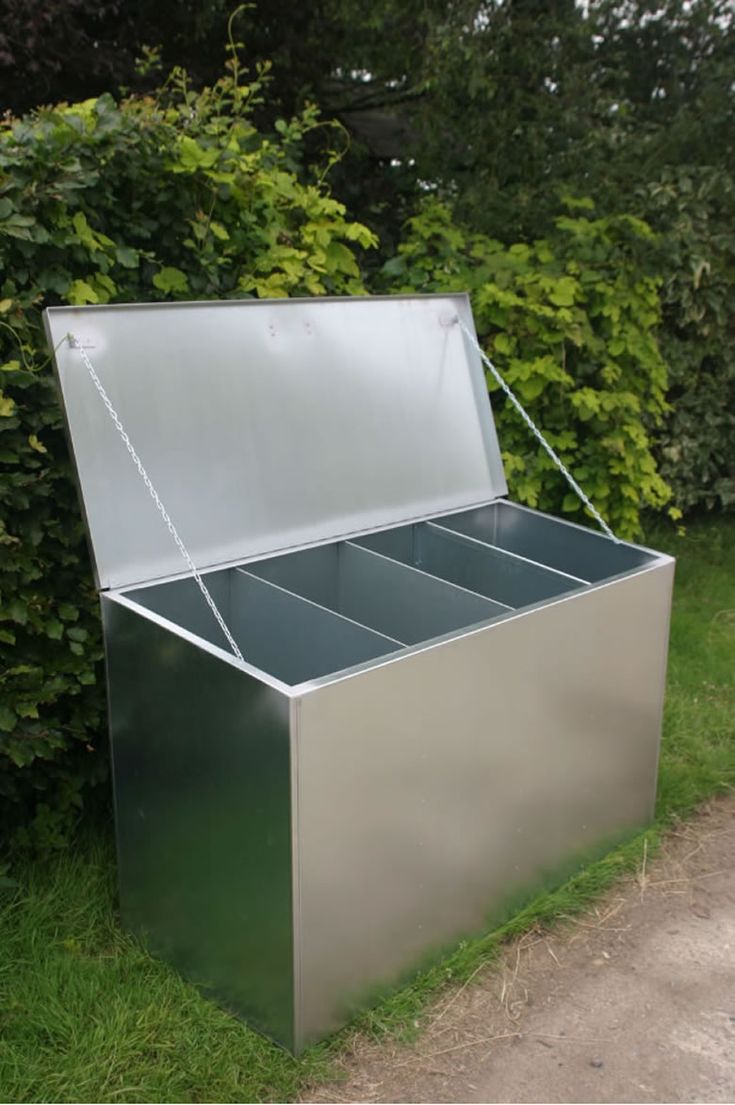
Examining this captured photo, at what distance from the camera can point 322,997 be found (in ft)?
7.98

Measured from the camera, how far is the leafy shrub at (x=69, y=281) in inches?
108

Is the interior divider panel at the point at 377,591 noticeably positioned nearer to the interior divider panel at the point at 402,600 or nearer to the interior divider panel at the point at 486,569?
the interior divider panel at the point at 402,600

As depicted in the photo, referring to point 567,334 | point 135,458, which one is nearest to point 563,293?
point 567,334

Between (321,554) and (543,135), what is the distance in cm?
264

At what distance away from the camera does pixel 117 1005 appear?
259 cm

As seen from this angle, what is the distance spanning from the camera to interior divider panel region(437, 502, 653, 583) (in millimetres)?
3330

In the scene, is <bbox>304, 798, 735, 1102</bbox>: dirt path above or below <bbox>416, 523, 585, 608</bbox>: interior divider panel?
below

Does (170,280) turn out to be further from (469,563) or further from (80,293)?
(469,563)

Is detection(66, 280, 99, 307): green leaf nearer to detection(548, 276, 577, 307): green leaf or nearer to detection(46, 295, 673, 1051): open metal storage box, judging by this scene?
detection(46, 295, 673, 1051): open metal storage box

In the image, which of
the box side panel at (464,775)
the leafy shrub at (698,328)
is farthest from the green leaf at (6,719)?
the leafy shrub at (698,328)

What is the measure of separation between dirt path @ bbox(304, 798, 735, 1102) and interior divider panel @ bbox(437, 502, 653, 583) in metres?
0.90

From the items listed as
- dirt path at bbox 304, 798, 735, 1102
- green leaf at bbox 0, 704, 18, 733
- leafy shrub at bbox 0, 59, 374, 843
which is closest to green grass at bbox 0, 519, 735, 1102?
dirt path at bbox 304, 798, 735, 1102

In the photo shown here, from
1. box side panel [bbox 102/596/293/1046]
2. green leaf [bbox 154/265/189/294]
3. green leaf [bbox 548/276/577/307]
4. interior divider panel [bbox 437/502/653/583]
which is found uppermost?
green leaf [bbox 154/265/189/294]

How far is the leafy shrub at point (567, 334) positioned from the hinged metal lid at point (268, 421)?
2.73ft
